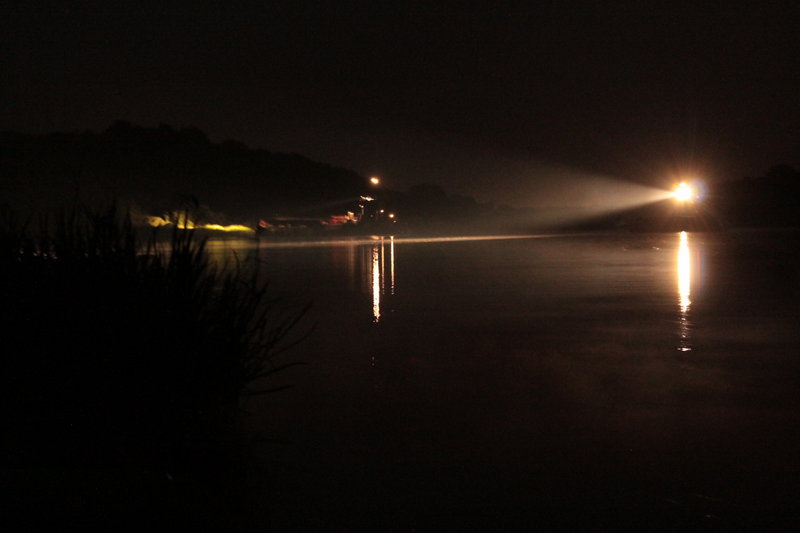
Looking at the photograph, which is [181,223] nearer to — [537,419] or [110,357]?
[537,419]

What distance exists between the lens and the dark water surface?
5.30m

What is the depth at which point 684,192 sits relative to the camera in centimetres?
7531

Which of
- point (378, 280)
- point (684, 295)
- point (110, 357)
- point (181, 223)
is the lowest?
point (684, 295)

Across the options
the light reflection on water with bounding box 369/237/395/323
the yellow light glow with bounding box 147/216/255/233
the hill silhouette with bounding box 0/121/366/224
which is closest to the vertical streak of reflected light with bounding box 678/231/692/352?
the light reflection on water with bounding box 369/237/395/323

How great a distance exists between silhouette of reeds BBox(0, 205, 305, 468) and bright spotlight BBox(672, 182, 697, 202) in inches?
2853

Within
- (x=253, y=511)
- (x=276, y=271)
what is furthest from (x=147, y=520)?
(x=276, y=271)

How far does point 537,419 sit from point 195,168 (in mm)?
122532

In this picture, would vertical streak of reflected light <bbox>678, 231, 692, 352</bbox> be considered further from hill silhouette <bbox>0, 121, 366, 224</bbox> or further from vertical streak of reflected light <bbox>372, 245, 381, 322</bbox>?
hill silhouette <bbox>0, 121, 366, 224</bbox>

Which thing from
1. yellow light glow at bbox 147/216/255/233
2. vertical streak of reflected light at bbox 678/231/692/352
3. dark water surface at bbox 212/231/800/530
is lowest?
dark water surface at bbox 212/231/800/530

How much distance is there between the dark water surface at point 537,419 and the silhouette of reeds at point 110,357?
659 mm

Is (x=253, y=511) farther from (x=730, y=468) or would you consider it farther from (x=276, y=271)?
(x=276, y=271)

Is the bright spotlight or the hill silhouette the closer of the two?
the bright spotlight

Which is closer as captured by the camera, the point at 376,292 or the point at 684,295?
the point at 684,295

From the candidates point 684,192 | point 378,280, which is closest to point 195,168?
point 684,192
